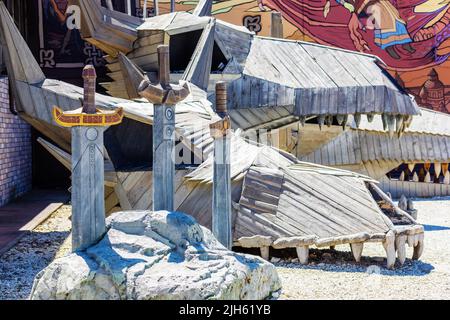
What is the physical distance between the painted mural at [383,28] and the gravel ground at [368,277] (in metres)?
10.1

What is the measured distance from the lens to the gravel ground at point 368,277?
764 centimetres

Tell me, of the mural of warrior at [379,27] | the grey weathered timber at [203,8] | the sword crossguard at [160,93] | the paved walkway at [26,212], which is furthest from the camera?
the mural of warrior at [379,27]

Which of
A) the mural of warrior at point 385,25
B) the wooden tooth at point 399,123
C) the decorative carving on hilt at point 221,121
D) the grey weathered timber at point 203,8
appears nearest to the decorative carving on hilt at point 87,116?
the decorative carving on hilt at point 221,121

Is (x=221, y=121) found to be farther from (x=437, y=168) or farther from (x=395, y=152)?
(x=437, y=168)

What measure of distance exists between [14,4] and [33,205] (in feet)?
17.1

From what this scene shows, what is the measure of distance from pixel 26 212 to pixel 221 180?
320 inches

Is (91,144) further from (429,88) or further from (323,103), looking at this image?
(429,88)

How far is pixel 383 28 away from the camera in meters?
20.2

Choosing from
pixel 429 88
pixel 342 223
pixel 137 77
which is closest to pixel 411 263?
pixel 342 223

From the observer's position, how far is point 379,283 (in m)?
8.07

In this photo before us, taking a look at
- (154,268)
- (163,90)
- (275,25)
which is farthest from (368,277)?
(275,25)

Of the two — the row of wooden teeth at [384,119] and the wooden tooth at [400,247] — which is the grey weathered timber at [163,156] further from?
the row of wooden teeth at [384,119]

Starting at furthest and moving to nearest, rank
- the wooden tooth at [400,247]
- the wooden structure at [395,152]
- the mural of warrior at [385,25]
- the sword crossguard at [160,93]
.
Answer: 1. the mural of warrior at [385,25]
2. the wooden structure at [395,152]
3. the wooden tooth at [400,247]
4. the sword crossguard at [160,93]

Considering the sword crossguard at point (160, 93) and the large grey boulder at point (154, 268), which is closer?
the large grey boulder at point (154, 268)
